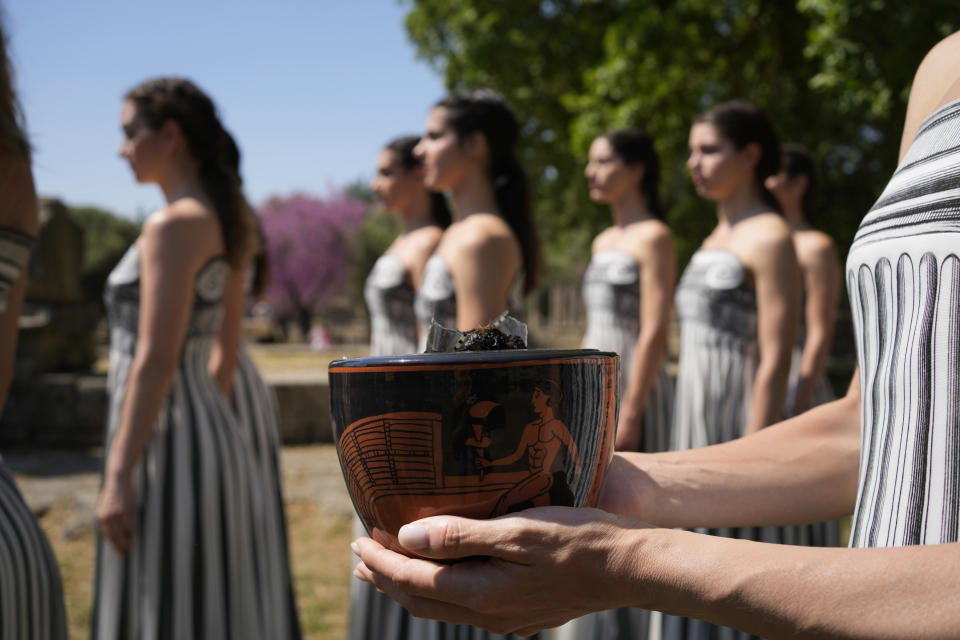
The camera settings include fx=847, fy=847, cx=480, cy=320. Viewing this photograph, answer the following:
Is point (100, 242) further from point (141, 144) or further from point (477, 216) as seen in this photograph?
point (477, 216)

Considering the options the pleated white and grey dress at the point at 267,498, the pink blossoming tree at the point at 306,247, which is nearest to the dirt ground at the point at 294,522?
the pleated white and grey dress at the point at 267,498

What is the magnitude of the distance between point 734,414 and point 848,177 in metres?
10.3

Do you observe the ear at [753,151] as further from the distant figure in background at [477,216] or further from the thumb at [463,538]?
the thumb at [463,538]

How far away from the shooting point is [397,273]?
12.1 ft

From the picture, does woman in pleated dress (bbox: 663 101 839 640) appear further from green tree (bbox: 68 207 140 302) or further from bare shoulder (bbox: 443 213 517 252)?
green tree (bbox: 68 207 140 302)

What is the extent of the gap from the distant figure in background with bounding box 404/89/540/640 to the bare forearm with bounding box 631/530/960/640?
2.06 metres

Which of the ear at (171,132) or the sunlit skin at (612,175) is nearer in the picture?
the ear at (171,132)

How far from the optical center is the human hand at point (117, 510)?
2.74 meters

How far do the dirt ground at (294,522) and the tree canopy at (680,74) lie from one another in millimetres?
5443

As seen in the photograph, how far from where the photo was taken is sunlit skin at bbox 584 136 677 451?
149 inches

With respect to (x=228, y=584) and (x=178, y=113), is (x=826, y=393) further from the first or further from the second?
(x=178, y=113)

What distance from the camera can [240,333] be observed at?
A: 352 centimetres

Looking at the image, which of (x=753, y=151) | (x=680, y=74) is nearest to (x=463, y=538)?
(x=753, y=151)

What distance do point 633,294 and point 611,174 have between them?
0.68m
